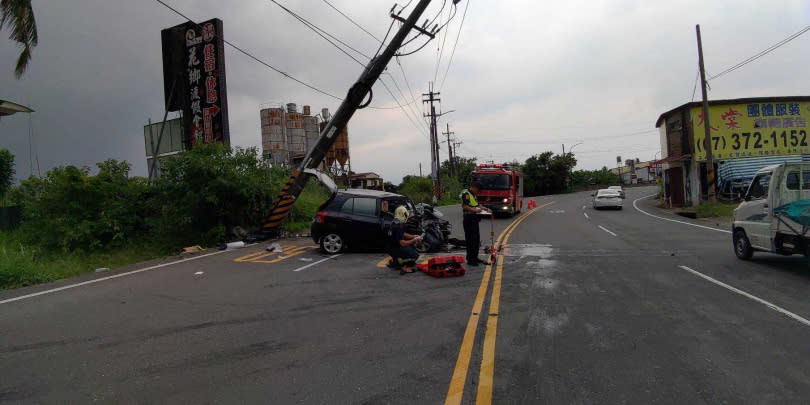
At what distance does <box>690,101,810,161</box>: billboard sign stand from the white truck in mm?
23420

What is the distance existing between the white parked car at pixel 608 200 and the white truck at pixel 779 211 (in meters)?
21.6

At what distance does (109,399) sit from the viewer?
360 cm

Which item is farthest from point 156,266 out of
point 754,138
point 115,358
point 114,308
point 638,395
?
point 754,138

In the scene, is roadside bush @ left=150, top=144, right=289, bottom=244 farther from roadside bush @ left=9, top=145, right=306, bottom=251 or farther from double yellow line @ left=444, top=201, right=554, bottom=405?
double yellow line @ left=444, top=201, right=554, bottom=405

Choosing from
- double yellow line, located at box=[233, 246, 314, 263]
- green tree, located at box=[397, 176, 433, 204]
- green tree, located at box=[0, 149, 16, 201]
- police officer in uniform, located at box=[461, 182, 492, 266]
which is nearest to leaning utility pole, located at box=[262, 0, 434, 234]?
double yellow line, located at box=[233, 246, 314, 263]

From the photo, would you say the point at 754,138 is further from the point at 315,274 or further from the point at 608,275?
the point at 315,274

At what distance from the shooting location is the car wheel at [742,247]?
9159mm

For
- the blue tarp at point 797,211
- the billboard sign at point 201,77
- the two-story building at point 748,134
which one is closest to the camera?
the blue tarp at point 797,211

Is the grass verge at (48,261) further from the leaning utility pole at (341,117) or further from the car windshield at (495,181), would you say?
the car windshield at (495,181)

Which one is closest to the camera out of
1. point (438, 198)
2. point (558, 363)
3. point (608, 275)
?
point (558, 363)

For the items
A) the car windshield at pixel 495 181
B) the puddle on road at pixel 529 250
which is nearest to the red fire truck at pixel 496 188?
the car windshield at pixel 495 181

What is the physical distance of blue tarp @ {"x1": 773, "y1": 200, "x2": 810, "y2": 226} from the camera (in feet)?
23.9

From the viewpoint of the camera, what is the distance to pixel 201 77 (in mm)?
18828

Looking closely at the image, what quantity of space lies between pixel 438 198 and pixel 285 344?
140 feet
